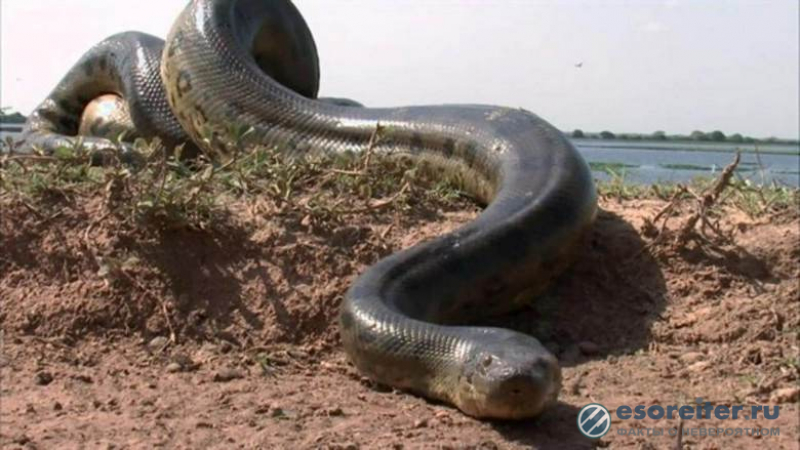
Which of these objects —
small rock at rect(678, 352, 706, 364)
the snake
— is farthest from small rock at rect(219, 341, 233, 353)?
small rock at rect(678, 352, 706, 364)

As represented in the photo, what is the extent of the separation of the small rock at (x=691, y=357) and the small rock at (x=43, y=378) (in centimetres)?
287

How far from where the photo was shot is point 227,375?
4770mm

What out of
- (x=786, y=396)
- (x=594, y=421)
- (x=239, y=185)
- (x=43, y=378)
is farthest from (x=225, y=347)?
(x=786, y=396)

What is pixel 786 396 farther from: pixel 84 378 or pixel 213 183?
pixel 213 183

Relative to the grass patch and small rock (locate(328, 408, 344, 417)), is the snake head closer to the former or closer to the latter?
small rock (locate(328, 408, 344, 417))

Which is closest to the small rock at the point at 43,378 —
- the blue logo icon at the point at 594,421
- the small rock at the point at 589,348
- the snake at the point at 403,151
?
the snake at the point at 403,151

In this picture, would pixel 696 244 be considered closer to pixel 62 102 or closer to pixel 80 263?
pixel 80 263

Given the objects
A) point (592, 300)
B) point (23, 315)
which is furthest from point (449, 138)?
point (23, 315)

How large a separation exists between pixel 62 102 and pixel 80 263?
175 inches

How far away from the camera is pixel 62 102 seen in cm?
967

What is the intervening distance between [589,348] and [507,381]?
138cm

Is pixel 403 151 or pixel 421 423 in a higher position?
pixel 403 151

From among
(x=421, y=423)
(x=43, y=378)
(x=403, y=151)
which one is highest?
(x=403, y=151)

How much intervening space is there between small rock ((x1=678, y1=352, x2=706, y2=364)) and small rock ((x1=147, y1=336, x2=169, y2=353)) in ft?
8.02
